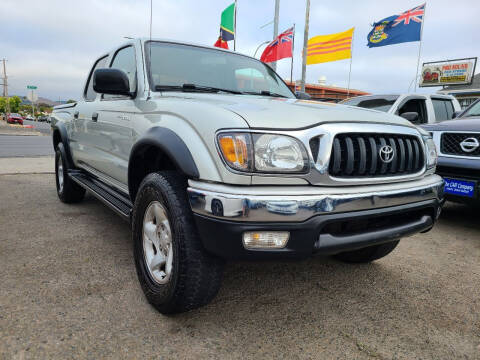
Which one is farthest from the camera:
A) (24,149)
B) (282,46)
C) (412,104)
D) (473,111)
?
(24,149)

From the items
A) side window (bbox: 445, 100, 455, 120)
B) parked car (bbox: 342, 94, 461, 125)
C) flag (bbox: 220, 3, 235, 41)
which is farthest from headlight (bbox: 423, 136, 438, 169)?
flag (bbox: 220, 3, 235, 41)

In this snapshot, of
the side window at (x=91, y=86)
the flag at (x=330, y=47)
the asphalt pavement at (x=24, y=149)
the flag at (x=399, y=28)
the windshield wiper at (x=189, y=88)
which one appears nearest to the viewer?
the windshield wiper at (x=189, y=88)

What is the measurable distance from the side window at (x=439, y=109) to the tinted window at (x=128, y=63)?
569 cm

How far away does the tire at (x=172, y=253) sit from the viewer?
5.75 ft

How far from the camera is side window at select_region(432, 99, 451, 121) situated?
6.66m

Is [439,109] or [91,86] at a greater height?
[439,109]

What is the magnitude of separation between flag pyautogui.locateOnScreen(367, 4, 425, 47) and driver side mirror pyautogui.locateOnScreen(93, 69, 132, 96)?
14.1 metres

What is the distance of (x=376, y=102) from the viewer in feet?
21.2

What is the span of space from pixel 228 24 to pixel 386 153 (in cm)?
1178

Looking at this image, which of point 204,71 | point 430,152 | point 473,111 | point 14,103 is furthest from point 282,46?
point 14,103

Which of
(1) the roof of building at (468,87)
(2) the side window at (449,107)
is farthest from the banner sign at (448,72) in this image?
(2) the side window at (449,107)

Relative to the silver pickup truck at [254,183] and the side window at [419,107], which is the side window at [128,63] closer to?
the silver pickup truck at [254,183]

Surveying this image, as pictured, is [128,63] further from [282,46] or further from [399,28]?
[399,28]

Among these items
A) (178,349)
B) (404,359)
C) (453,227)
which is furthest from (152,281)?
(453,227)
